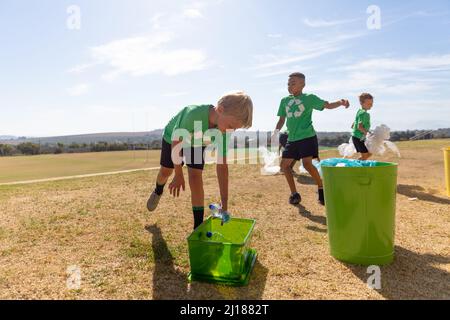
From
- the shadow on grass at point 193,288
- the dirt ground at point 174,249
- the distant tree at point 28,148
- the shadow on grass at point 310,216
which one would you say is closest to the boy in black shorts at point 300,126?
the shadow on grass at point 310,216

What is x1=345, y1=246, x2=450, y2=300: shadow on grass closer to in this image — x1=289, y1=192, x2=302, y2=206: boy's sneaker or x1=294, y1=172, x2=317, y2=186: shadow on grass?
x1=289, y1=192, x2=302, y2=206: boy's sneaker

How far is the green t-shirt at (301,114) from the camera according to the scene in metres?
4.81

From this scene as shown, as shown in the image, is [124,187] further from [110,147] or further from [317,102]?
[110,147]

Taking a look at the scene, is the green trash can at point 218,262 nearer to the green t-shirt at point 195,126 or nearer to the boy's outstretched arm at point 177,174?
the boy's outstretched arm at point 177,174

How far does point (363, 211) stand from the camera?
8.92 ft

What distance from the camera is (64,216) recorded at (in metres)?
4.46

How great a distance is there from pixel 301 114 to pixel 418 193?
2.64 m

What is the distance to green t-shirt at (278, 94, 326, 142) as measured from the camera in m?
4.81

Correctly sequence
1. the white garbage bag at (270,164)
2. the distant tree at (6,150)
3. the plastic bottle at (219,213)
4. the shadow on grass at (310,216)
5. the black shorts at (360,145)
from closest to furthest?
the plastic bottle at (219,213)
the shadow on grass at (310,216)
the black shorts at (360,145)
the white garbage bag at (270,164)
the distant tree at (6,150)

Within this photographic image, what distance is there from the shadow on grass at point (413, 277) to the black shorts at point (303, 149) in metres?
2.10

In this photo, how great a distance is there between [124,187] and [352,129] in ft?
15.4

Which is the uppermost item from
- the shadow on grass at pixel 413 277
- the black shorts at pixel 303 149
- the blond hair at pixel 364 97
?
the blond hair at pixel 364 97

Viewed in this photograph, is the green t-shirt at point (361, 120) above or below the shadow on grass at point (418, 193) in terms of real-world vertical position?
above

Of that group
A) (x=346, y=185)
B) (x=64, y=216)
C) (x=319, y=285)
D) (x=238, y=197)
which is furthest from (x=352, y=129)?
(x=64, y=216)
